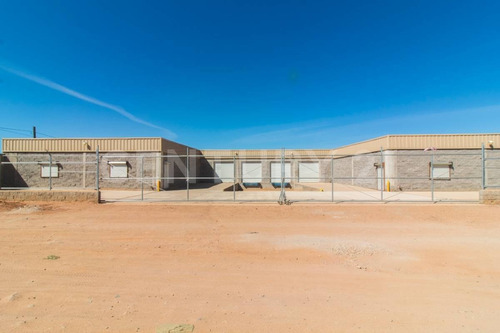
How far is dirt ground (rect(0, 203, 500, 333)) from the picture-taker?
2705 mm

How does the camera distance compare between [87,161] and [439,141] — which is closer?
[439,141]

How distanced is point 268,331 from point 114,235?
513cm

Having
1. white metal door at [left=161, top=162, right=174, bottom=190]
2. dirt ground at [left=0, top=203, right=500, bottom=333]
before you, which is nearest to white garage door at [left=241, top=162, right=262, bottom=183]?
white metal door at [left=161, top=162, right=174, bottom=190]

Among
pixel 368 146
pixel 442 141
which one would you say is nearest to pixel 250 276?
pixel 442 141

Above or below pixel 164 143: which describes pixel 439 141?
below

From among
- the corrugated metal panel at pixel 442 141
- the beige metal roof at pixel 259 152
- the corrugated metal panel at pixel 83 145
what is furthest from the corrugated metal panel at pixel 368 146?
the corrugated metal panel at pixel 83 145

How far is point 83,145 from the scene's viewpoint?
1859 cm

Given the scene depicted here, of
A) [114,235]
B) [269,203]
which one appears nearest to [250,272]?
[114,235]

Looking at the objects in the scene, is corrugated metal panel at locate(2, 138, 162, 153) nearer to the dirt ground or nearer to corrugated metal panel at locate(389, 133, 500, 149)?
the dirt ground

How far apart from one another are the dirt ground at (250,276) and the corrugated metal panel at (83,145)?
10810 millimetres

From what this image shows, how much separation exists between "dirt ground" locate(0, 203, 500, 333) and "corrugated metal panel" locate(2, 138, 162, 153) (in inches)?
426

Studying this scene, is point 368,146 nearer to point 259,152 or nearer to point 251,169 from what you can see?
point 259,152

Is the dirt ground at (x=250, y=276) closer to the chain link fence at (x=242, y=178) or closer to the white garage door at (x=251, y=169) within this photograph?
the chain link fence at (x=242, y=178)

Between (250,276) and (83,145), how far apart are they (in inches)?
767
